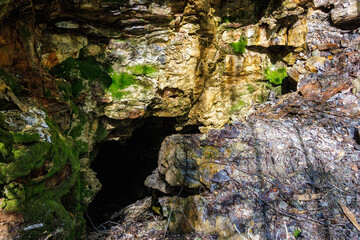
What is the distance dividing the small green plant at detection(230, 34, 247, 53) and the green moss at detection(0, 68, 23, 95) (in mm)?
4384

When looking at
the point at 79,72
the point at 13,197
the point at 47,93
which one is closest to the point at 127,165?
the point at 79,72

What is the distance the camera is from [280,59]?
538 cm

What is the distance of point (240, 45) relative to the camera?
5340mm

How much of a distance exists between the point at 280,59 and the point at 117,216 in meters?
5.13

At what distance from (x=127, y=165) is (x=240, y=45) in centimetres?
496

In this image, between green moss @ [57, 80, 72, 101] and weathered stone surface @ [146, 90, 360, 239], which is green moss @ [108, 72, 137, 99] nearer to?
green moss @ [57, 80, 72, 101]

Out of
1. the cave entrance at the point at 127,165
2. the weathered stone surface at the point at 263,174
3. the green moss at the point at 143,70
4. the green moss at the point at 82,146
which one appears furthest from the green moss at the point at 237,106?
the green moss at the point at 82,146

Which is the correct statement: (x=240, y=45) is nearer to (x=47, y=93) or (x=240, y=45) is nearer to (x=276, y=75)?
(x=276, y=75)

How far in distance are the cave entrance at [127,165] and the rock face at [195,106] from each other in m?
1.20

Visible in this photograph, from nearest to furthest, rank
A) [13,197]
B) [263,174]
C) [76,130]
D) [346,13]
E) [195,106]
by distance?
[13,197] < [263,174] < [76,130] < [346,13] < [195,106]

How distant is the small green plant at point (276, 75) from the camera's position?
17.7ft

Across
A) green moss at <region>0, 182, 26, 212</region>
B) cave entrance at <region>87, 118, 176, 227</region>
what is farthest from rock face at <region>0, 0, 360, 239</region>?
cave entrance at <region>87, 118, 176, 227</region>

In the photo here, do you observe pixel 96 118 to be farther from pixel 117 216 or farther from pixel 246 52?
pixel 246 52

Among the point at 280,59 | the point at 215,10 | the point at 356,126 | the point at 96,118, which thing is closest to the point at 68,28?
the point at 96,118
